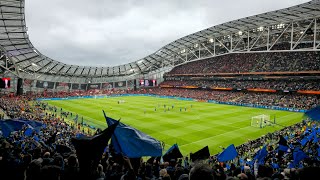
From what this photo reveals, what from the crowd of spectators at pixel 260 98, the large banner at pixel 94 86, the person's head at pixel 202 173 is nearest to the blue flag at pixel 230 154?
the person's head at pixel 202 173

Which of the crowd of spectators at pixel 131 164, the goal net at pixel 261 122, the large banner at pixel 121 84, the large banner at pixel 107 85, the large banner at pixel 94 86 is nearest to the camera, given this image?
the crowd of spectators at pixel 131 164

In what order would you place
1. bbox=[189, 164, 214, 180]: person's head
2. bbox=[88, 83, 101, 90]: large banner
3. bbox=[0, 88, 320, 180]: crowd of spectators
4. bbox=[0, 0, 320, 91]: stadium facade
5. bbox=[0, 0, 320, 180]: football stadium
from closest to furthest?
bbox=[189, 164, 214, 180]: person's head < bbox=[0, 88, 320, 180]: crowd of spectators < bbox=[0, 0, 320, 180]: football stadium < bbox=[0, 0, 320, 91]: stadium facade < bbox=[88, 83, 101, 90]: large banner

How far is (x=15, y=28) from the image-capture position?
4306 centimetres

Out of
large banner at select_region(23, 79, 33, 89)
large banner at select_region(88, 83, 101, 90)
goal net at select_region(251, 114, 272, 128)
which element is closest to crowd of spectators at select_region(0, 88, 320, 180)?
goal net at select_region(251, 114, 272, 128)

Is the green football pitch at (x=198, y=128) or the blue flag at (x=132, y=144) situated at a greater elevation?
the blue flag at (x=132, y=144)

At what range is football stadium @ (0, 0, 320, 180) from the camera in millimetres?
6875

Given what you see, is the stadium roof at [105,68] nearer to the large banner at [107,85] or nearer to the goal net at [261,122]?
the large banner at [107,85]

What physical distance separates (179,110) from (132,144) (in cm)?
4210

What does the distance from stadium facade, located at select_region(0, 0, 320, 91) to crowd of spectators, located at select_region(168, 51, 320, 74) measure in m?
2.75

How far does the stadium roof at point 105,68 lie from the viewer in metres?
40.8

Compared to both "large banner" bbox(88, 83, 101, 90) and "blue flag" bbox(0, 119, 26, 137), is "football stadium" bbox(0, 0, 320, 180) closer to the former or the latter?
"blue flag" bbox(0, 119, 26, 137)

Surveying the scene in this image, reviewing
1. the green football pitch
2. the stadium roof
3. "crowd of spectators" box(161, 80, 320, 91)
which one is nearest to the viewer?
the green football pitch

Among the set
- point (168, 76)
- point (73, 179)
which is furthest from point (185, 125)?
point (168, 76)

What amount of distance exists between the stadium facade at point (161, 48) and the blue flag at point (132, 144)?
34.9 m
